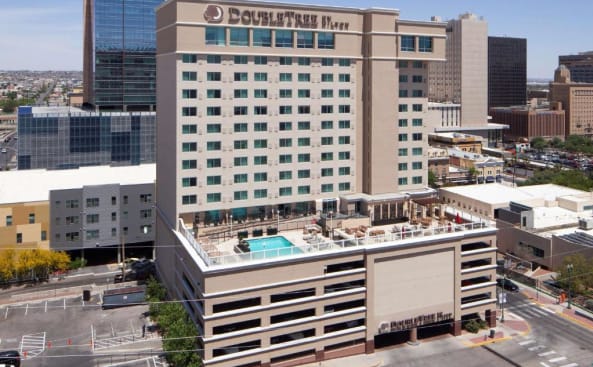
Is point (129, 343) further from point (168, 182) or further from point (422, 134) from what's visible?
point (422, 134)

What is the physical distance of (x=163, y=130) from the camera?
7894 centimetres

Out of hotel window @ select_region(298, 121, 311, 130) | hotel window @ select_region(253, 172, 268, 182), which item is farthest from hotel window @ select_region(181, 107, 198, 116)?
hotel window @ select_region(298, 121, 311, 130)

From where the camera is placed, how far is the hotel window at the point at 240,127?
72312mm

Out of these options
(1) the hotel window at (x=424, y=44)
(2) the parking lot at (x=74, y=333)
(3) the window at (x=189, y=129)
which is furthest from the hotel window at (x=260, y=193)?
(1) the hotel window at (x=424, y=44)

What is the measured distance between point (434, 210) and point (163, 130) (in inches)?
1618

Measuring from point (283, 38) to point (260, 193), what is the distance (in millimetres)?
20746

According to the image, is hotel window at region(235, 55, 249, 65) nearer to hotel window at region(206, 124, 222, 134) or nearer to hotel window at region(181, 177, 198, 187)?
hotel window at region(206, 124, 222, 134)

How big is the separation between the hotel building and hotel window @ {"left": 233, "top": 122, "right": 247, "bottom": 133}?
10.2 inches

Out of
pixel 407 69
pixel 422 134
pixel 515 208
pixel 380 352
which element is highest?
pixel 407 69

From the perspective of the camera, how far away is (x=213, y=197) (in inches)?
2847

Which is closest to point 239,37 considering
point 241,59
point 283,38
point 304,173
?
point 241,59

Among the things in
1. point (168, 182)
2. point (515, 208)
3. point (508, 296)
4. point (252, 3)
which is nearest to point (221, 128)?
point (168, 182)

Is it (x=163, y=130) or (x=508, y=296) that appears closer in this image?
(x=163, y=130)

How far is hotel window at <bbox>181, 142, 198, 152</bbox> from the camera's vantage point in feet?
230
